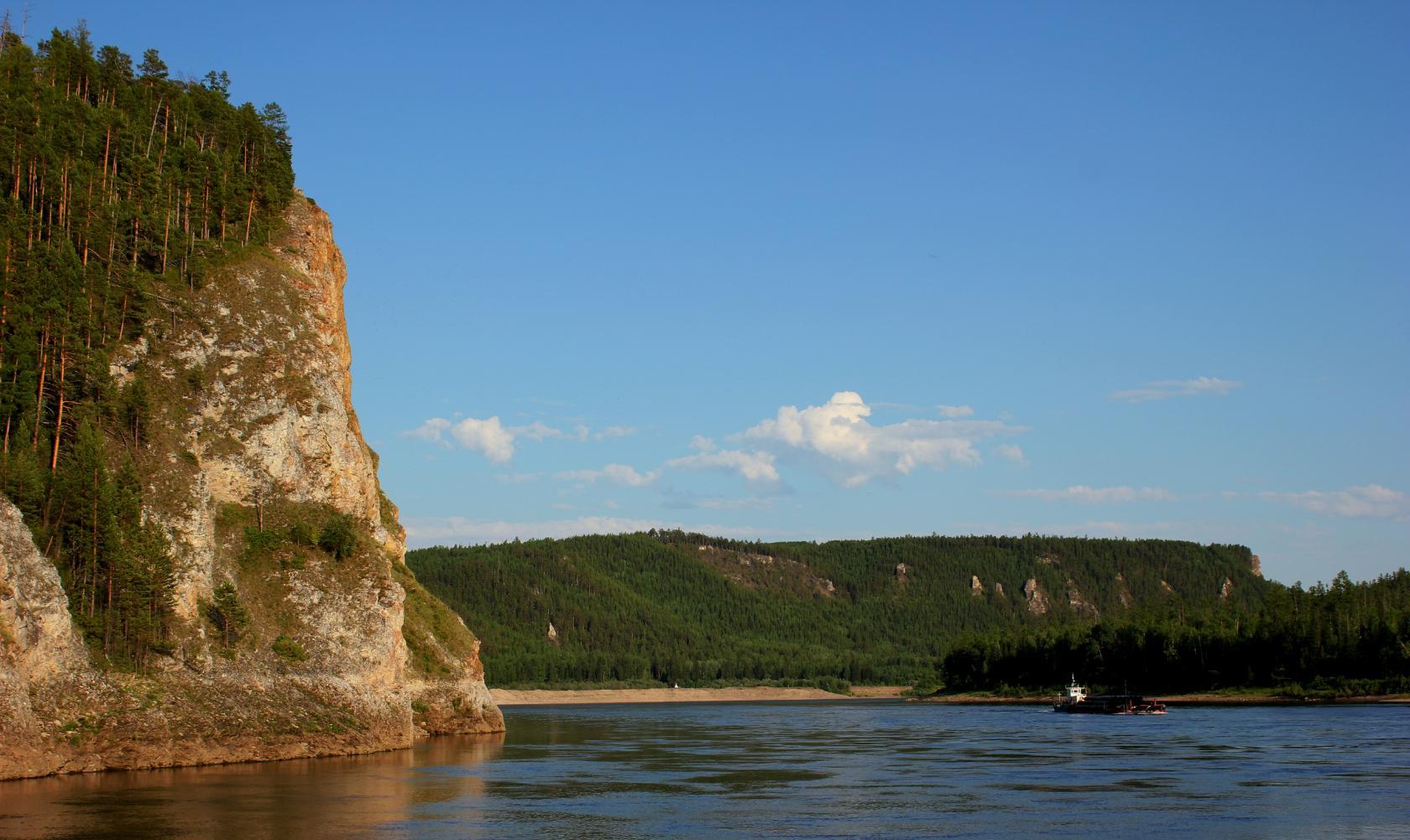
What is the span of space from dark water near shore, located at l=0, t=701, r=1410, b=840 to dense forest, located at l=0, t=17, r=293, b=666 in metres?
13.6

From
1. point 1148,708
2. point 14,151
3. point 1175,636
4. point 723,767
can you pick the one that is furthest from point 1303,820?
point 1175,636

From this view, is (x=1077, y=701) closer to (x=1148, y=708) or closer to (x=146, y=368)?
(x=1148, y=708)

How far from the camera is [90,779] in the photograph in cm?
6512

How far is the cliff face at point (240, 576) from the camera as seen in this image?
65438 mm

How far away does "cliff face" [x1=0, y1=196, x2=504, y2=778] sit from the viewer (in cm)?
6544

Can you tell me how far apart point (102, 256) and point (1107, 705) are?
128 metres

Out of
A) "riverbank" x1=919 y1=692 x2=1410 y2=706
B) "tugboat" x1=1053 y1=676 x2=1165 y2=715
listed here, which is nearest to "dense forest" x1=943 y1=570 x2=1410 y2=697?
"riverbank" x1=919 y1=692 x2=1410 y2=706

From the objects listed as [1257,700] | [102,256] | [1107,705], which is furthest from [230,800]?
[1257,700]

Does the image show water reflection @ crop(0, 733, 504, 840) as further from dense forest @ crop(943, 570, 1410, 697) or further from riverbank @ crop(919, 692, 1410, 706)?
dense forest @ crop(943, 570, 1410, 697)

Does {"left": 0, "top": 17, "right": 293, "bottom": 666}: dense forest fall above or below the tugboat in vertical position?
above

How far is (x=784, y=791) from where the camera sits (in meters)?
66.4

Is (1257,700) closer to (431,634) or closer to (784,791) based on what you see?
(431,634)

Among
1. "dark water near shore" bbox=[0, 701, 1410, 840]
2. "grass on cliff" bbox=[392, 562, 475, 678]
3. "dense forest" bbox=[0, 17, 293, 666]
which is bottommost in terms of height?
"dark water near shore" bbox=[0, 701, 1410, 840]

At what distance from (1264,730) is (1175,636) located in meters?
87.9
